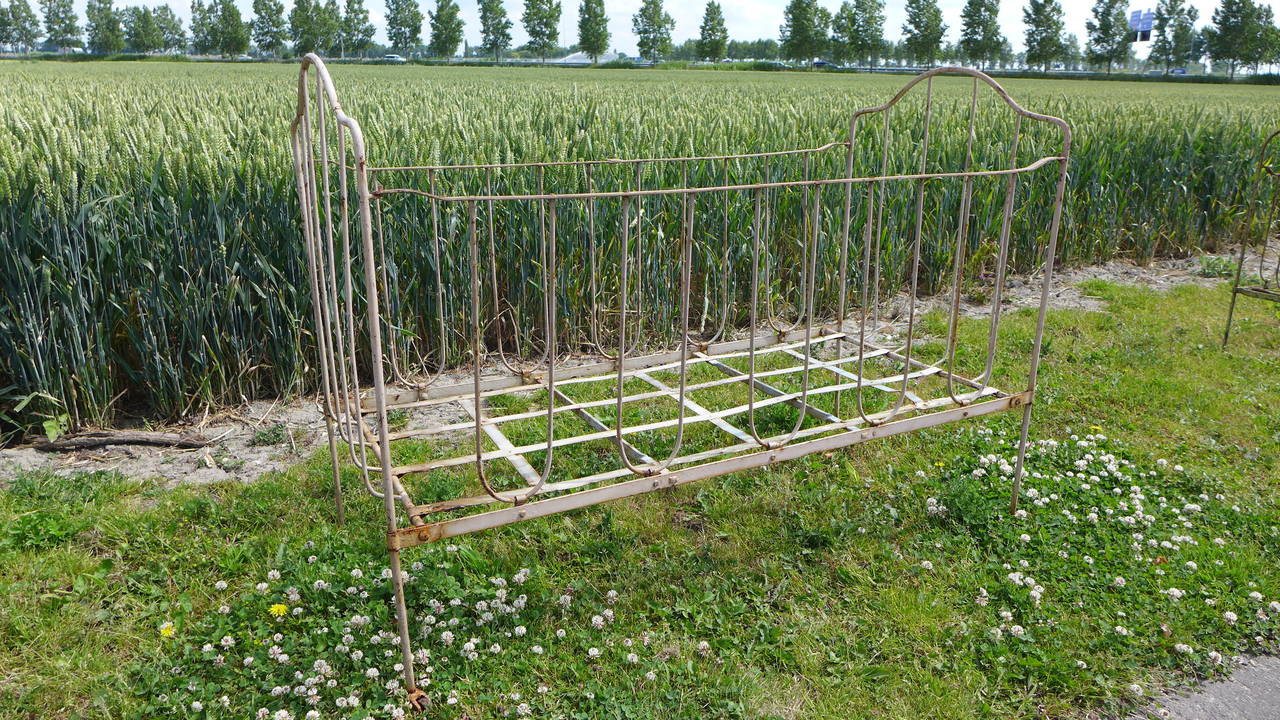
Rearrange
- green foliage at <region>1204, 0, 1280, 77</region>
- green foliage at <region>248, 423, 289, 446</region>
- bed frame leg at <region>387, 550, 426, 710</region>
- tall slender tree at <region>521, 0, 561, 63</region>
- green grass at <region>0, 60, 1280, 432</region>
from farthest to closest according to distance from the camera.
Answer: tall slender tree at <region>521, 0, 561, 63</region> < green foliage at <region>1204, 0, 1280, 77</region> < green foliage at <region>248, 423, 289, 446</region> < green grass at <region>0, 60, 1280, 432</region> < bed frame leg at <region>387, 550, 426, 710</region>

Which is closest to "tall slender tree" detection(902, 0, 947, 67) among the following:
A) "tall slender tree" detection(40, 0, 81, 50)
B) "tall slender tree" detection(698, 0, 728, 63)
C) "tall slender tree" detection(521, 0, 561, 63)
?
"tall slender tree" detection(698, 0, 728, 63)

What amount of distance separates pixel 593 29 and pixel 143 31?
4998cm

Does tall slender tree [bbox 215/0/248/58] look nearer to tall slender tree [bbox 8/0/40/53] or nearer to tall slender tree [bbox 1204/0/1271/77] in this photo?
tall slender tree [bbox 8/0/40/53]

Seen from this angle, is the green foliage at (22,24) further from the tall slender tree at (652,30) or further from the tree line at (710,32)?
the tall slender tree at (652,30)

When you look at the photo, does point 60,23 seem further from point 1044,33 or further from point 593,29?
point 1044,33

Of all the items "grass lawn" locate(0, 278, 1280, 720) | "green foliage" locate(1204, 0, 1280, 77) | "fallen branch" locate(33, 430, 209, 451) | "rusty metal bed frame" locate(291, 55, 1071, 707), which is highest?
"green foliage" locate(1204, 0, 1280, 77)

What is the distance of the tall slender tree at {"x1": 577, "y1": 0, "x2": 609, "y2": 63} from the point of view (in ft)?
300

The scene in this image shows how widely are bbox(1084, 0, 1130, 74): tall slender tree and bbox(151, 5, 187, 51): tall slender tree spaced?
100 meters

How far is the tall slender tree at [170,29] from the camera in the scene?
106 metres

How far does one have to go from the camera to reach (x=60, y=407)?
401 centimetres

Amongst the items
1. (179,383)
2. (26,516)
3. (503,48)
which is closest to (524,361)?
(179,383)

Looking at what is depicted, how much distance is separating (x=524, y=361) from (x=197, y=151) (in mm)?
1956

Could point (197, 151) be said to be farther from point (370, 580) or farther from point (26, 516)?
point (370, 580)

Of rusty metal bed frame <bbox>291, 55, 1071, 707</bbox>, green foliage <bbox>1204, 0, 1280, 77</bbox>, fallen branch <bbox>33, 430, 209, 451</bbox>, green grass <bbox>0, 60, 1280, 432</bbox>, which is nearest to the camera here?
rusty metal bed frame <bbox>291, 55, 1071, 707</bbox>
